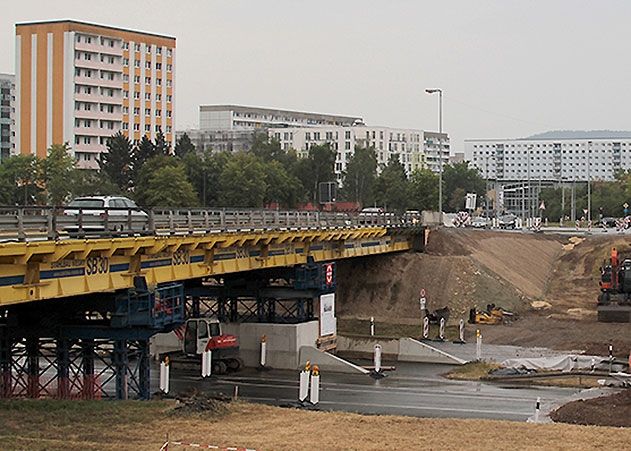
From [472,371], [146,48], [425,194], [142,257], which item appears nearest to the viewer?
[142,257]

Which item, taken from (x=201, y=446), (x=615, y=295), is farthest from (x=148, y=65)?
(x=201, y=446)

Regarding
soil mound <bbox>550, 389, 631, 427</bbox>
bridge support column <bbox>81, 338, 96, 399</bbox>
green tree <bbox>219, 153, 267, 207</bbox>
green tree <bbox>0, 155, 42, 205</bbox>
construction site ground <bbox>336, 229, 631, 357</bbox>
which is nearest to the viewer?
soil mound <bbox>550, 389, 631, 427</bbox>

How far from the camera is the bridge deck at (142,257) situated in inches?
1135

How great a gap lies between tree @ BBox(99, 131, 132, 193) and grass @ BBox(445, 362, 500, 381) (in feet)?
248

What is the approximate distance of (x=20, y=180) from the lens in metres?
109

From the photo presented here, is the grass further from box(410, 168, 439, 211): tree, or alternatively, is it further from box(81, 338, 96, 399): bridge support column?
box(410, 168, 439, 211): tree

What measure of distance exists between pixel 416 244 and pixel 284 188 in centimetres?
5029

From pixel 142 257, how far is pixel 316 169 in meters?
99.3

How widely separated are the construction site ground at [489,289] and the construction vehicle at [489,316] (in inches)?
22.3

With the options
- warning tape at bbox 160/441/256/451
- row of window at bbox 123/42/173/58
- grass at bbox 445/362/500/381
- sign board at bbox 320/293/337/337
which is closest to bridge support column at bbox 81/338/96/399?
warning tape at bbox 160/441/256/451

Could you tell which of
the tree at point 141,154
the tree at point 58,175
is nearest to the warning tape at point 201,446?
the tree at point 58,175

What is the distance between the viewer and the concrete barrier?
4853 cm

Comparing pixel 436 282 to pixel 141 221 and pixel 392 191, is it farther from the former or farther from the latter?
pixel 392 191

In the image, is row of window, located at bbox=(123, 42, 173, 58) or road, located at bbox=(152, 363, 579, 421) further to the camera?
row of window, located at bbox=(123, 42, 173, 58)
